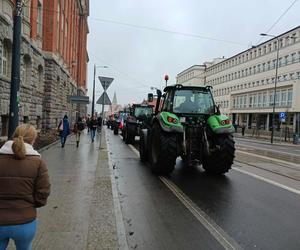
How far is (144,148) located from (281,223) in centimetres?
783

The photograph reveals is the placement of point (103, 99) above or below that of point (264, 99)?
below

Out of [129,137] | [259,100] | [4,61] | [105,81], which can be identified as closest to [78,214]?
[4,61]

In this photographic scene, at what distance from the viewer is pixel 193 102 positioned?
449 inches

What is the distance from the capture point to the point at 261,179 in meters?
10.4

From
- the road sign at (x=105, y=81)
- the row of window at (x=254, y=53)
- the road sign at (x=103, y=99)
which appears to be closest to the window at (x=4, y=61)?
the road sign at (x=105, y=81)

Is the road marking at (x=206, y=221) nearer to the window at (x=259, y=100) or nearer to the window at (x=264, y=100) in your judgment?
the window at (x=264, y=100)

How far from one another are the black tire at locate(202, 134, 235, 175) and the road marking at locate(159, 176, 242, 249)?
2.08 metres

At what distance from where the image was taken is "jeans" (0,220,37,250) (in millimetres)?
3127

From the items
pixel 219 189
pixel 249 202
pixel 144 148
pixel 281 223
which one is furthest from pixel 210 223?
pixel 144 148

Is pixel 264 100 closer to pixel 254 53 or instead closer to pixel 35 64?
pixel 254 53

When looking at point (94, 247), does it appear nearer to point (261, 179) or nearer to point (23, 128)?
point (23, 128)

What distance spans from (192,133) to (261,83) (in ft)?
204

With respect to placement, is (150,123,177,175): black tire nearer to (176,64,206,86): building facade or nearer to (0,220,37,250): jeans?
(0,220,37,250): jeans

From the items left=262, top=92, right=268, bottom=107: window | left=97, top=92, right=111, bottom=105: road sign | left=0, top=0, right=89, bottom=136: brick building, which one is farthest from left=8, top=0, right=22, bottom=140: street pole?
left=262, top=92, right=268, bottom=107: window
